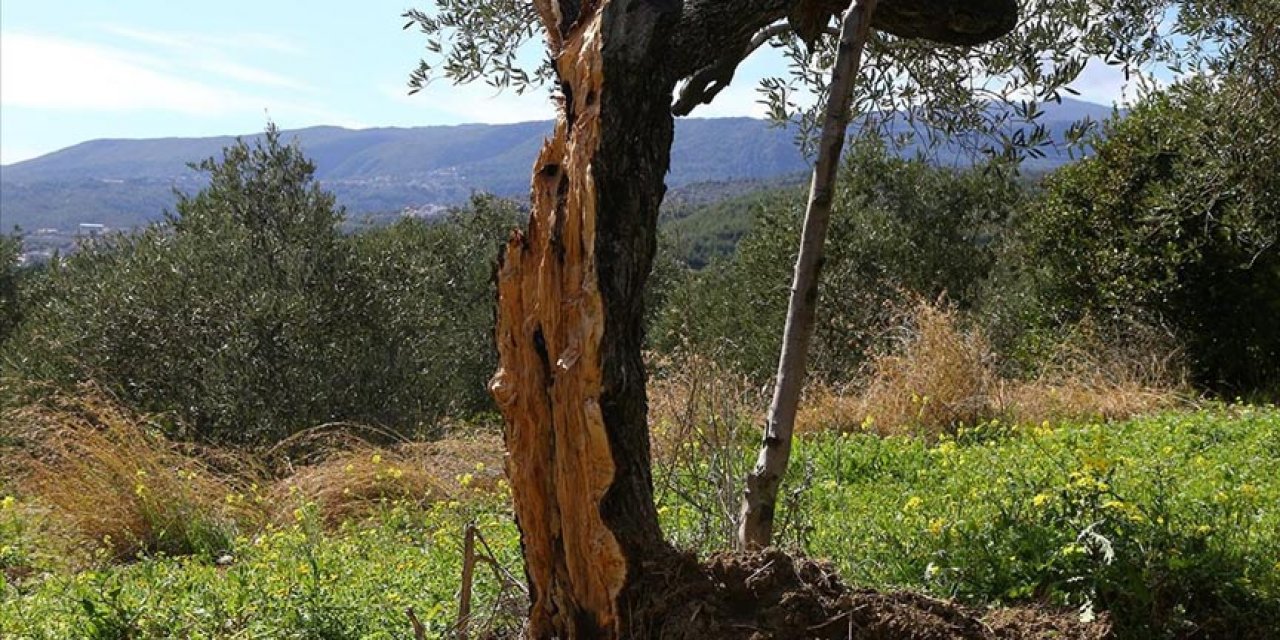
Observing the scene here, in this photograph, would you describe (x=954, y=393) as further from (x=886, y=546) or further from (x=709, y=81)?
(x=709, y=81)

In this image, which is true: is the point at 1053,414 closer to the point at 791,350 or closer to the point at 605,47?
the point at 791,350

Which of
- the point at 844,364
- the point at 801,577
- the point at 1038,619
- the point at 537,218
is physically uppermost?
the point at 537,218

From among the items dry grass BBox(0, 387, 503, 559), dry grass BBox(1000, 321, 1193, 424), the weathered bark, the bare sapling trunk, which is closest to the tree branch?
the bare sapling trunk

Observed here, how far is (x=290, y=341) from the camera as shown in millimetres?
11859

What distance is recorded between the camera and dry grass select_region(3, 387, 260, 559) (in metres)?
6.72

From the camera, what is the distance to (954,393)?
27.9ft

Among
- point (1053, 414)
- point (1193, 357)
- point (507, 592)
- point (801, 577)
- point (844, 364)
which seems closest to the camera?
point (801, 577)

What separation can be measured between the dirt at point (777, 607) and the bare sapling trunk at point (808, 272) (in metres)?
0.33

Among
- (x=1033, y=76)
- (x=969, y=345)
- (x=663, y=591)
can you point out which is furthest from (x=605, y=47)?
(x=969, y=345)

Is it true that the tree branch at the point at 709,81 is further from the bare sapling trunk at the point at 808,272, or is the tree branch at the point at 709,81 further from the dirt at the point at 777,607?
the dirt at the point at 777,607

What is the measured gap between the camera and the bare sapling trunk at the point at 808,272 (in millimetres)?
3416

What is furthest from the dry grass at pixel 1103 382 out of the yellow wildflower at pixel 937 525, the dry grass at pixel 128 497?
the dry grass at pixel 128 497

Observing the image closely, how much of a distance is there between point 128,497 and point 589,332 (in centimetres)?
531

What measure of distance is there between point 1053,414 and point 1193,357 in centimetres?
401
